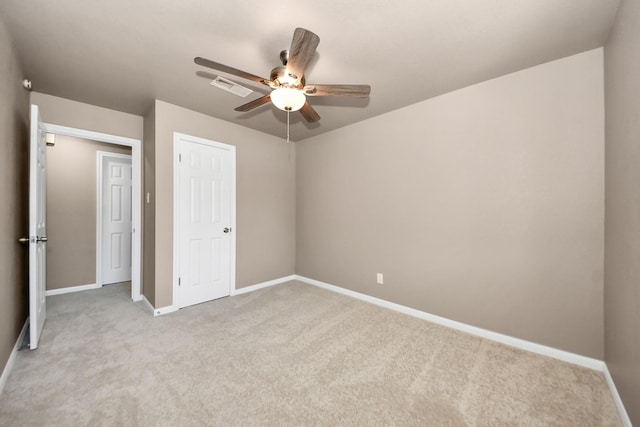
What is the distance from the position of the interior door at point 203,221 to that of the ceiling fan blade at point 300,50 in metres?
2.04

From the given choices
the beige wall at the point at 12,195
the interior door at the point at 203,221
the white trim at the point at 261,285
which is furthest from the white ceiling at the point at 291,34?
the white trim at the point at 261,285

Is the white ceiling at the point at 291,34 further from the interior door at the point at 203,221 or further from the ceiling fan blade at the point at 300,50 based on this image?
the interior door at the point at 203,221

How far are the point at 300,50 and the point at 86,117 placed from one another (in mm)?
2972

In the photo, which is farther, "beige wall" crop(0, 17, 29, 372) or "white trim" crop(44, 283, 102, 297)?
"white trim" crop(44, 283, 102, 297)

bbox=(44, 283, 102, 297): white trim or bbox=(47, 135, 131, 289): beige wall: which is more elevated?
bbox=(47, 135, 131, 289): beige wall

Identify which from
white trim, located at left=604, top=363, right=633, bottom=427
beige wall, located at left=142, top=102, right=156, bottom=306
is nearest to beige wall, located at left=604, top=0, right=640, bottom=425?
white trim, located at left=604, top=363, right=633, bottom=427

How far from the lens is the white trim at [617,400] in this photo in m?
1.42

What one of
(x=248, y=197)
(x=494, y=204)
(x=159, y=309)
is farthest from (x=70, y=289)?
(x=494, y=204)

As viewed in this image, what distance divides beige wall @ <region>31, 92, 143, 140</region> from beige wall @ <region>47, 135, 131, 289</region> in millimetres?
1145

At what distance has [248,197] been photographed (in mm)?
3740

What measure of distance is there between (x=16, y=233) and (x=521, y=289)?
170 inches

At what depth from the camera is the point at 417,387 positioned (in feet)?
5.66

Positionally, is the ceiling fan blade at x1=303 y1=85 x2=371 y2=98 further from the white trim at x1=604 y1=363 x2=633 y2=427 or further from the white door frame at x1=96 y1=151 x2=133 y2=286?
the white door frame at x1=96 y1=151 x2=133 y2=286

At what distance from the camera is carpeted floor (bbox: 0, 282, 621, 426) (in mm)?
1479
